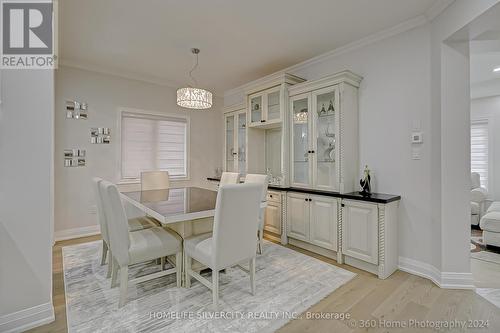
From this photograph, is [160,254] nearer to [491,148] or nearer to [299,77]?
[299,77]

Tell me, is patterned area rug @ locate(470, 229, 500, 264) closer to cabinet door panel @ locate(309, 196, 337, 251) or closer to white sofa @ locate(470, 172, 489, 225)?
white sofa @ locate(470, 172, 489, 225)

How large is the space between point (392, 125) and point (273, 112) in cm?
163

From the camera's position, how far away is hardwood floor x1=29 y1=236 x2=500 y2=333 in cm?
170

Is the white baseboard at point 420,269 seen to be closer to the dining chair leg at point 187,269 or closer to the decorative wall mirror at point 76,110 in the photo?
the dining chair leg at point 187,269

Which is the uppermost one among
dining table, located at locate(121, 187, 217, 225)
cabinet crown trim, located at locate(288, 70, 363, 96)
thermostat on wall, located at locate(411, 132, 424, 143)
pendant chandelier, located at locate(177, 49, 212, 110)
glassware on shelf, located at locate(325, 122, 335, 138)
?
cabinet crown trim, located at locate(288, 70, 363, 96)

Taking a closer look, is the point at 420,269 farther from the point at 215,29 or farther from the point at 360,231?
the point at 215,29

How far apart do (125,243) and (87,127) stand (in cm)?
273

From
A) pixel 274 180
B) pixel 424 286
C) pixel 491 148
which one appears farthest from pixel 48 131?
pixel 491 148

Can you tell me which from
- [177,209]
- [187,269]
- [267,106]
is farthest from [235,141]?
[187,269]

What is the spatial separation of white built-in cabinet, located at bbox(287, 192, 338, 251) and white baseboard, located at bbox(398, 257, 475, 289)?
2.60ft

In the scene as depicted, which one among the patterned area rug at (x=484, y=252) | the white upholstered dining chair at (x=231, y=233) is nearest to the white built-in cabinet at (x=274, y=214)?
the white upholstered dining chair at (x=231, y=233)

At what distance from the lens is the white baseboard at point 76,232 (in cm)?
352

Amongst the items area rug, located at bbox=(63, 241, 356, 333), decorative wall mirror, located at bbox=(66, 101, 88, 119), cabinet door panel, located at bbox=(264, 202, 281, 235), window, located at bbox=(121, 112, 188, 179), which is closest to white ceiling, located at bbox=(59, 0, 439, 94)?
decorative wall mirror, located at bbox=(66, 101, 88, 119)

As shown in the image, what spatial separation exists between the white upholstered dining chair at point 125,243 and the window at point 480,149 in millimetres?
5460
